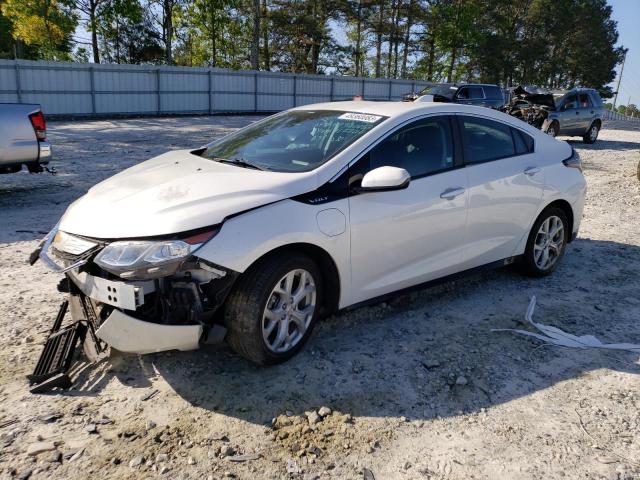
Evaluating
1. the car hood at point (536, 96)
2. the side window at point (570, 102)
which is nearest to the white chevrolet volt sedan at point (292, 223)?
the car hood at point (536, 96)

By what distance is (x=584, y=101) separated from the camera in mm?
18016

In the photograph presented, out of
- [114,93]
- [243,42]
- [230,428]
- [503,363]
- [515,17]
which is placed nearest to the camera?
[230,428]

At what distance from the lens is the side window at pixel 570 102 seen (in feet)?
57.3

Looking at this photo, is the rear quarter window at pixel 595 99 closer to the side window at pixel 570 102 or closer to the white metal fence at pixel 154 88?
the side window at pixel 570 102

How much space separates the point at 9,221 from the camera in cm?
675

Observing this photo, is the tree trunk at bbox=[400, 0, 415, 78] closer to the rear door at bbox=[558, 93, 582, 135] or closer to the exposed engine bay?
the exposed engine bay

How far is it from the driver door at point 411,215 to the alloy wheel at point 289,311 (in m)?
0.36

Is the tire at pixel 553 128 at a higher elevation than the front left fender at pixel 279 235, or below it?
higher

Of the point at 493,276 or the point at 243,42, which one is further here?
the point at 243,42

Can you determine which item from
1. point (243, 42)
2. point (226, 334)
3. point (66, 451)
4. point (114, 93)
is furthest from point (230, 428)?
point (243, 42)

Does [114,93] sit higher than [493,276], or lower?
higher

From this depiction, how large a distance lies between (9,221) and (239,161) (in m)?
4.12

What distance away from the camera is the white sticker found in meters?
4.10

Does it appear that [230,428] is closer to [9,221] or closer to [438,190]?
[438,190]
